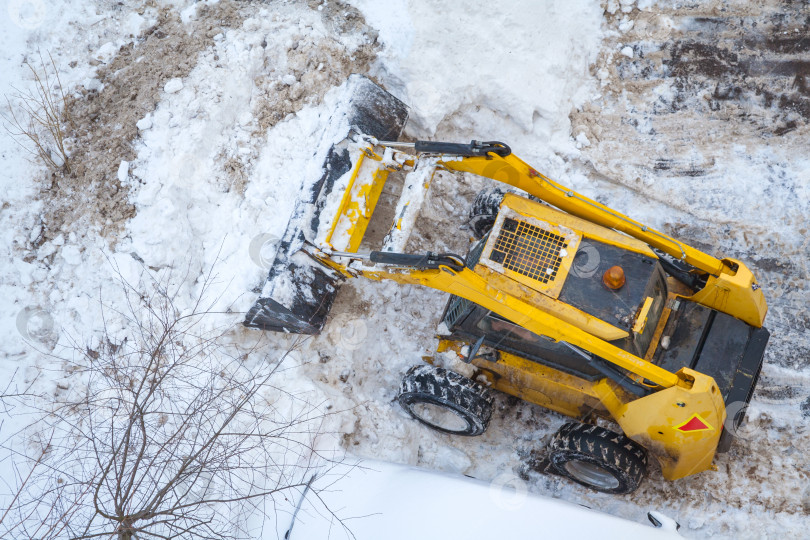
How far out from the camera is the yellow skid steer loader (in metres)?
4.92

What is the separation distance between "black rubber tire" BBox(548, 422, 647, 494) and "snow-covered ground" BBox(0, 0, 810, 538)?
0.76 meters

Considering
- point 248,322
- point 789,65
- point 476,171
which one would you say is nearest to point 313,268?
point 248,322

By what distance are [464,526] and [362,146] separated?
3513 mm

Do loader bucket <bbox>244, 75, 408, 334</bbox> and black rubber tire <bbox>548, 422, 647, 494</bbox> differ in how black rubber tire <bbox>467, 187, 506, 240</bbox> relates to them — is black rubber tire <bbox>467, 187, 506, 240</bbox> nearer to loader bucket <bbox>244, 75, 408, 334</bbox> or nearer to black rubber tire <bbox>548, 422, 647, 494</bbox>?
loader bucket <bbox>244, 75, 408, 334</bbox>

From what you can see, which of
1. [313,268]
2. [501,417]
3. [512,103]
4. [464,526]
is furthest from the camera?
[512,103]

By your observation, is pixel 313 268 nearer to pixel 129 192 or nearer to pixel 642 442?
pixel 129 192

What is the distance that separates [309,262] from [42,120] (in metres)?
3.72

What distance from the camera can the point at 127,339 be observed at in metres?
6.27

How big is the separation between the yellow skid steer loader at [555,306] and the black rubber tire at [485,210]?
0.02 meters

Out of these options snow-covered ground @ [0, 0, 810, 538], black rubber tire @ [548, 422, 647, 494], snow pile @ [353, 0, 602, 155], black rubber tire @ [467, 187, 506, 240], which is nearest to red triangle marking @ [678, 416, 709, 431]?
black rubber tire @ [548, 422, 647, 494]

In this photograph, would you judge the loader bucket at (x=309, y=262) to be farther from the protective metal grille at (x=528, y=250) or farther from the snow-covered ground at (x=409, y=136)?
the protective metal grille at (x=528, y=250)

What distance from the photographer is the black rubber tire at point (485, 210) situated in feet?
20.3

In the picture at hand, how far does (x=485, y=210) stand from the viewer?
247 inches

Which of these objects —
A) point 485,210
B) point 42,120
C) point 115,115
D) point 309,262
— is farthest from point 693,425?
point 42,120
